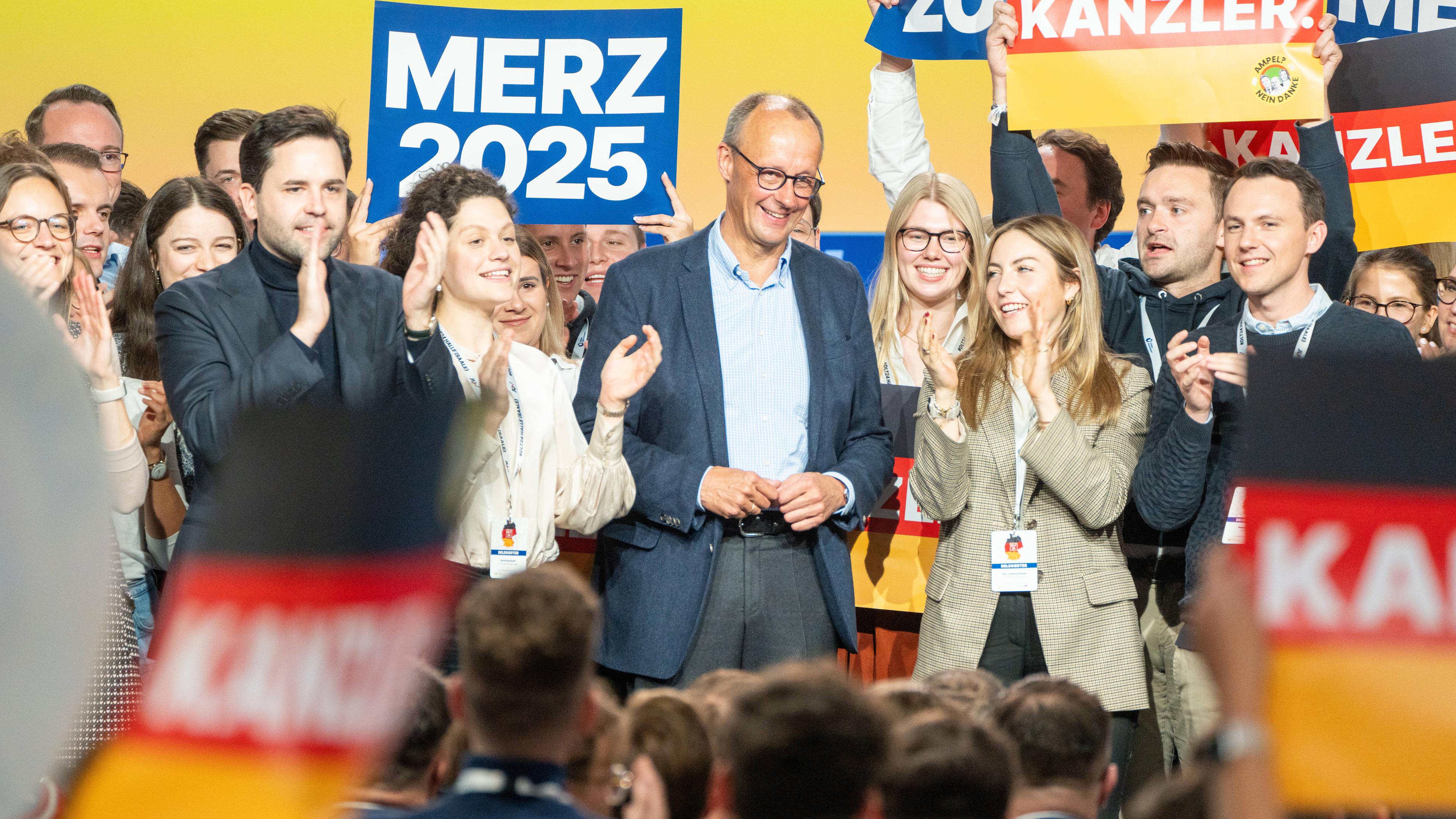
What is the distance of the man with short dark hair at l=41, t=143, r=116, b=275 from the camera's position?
491cm

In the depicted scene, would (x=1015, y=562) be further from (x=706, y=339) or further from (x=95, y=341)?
(x=95, y=341)

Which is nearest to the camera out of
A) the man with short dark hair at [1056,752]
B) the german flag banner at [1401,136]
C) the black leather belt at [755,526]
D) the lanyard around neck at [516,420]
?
the man with short dark hair at [1056,752]

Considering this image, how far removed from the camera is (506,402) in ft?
12.6

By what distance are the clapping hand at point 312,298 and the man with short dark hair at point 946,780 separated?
1951 mm

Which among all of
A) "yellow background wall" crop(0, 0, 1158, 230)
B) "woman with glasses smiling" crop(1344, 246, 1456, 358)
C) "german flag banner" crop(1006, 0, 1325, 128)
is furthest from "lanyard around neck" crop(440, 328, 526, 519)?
"yellow background wall" crop(0, 0, 1158, 230)

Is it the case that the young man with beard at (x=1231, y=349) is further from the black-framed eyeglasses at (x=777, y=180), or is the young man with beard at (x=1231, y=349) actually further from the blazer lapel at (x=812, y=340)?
the black-framed eyeglasses at (x=777, y=180)

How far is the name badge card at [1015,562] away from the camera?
3977mm

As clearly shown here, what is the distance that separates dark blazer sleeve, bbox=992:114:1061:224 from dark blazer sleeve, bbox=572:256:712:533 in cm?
121

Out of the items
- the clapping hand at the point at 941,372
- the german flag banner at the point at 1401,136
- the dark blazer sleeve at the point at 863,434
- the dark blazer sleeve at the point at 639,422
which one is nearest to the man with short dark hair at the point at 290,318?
the dark blazer sleeve at the point at 639,422

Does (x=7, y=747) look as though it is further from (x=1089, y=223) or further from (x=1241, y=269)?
(x=1089, y=223)

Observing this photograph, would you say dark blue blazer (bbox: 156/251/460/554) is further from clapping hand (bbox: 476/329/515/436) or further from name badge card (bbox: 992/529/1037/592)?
name badge card (bbox: 992/529/1037/592)

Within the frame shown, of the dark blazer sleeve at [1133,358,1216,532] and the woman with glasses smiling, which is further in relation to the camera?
the woman with glasses smiling

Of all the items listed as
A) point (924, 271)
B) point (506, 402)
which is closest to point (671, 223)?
point (924, 271)

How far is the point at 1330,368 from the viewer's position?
1856 millimetres
